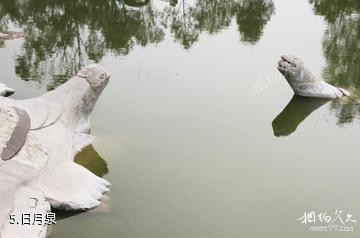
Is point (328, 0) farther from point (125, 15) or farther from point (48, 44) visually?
point (48, 44)

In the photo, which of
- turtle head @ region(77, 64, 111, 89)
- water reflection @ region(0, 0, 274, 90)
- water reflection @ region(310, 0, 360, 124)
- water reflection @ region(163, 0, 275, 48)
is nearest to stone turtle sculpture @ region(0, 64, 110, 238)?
turtle head @ region(77, 64, 111, 89)

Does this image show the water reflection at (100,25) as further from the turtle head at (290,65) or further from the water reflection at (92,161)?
the turtle head at (290,65)

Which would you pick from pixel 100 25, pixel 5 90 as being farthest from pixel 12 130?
pixel 100 25

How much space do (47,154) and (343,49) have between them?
9.65 meters

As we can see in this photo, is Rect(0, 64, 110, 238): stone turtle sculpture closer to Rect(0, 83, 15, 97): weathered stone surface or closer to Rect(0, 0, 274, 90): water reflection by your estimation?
Rect(0, 83, 15, 97): weathered stone surface

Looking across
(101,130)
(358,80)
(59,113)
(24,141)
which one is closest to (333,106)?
(358,80)

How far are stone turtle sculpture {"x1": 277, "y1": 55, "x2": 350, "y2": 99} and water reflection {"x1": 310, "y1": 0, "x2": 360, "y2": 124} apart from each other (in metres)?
0.27

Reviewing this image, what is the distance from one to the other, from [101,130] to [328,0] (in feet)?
42.9

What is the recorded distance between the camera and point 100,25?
12.8 metres

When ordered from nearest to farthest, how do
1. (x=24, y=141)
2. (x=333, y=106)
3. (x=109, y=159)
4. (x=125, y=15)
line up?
(x=24, y=141) → (x=109, y=159) → (x=333, y=106) → (x=125, y=15)

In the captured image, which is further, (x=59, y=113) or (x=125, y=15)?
(x=125, y=15)

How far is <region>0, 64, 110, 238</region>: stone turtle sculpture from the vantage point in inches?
187

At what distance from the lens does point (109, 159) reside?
669 cm

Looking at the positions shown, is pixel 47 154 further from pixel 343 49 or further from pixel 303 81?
pixel 343 49
